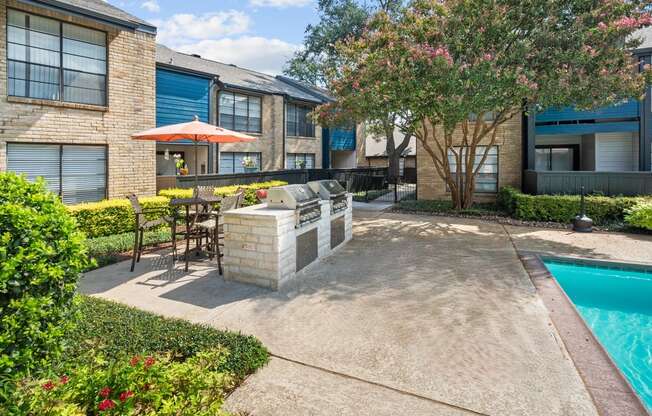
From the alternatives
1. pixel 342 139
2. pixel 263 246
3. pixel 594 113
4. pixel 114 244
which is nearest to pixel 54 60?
pixel 114 244

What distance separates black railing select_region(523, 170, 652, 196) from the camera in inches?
442

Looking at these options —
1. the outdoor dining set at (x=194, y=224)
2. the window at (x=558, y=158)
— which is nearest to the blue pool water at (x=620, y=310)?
the outdoor dining set at (x=194, y=224)

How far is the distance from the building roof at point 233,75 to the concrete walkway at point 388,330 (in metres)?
12.9

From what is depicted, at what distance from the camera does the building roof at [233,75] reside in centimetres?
1734

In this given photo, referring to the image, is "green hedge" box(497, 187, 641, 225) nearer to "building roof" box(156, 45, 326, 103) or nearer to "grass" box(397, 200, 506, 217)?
"grass" box(397, 200, 506, 217)

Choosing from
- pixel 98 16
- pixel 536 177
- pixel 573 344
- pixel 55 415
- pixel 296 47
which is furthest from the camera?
pixel 296 47

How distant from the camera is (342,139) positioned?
89.9 ft

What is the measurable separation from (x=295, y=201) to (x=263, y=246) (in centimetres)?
91

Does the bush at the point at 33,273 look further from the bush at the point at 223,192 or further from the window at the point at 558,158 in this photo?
the window at the point at 558,158

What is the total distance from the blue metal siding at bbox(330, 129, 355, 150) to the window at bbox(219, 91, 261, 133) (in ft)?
22.2

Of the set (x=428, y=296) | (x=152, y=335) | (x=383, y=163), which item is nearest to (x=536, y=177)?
(x=428, y=296)

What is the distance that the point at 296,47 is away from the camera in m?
30.7

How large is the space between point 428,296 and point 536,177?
9.47m

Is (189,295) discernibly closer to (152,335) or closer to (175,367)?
(152,335)
